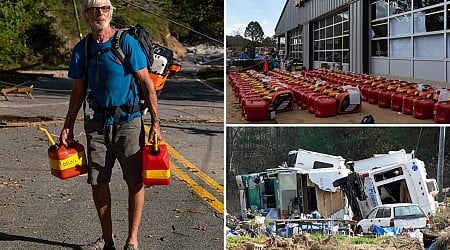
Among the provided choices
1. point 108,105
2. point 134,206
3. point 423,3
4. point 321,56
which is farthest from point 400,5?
point 134,206

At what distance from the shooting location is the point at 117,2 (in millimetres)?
5059

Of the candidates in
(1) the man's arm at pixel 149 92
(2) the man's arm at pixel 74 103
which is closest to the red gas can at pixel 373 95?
(1) the man's arm at pixel 149 92

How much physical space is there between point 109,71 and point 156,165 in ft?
1.05

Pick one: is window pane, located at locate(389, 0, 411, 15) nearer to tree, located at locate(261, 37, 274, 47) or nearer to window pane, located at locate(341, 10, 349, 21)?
window pane, located at locate(341, 10, 349, 21)

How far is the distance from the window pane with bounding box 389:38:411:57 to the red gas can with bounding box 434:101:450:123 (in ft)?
1.22

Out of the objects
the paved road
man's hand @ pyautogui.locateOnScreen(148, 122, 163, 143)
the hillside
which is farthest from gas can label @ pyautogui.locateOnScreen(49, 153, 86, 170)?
the hillside

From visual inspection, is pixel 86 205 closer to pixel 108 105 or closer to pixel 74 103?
pixel 74 103

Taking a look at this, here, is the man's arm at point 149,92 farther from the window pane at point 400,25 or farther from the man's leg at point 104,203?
the window pane at point 400,25

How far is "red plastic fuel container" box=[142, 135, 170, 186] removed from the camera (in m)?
1.94

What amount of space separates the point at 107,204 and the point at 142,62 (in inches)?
22.4

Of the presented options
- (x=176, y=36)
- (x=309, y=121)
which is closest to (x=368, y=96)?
(x=309, y=121)

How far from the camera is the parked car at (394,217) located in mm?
1277

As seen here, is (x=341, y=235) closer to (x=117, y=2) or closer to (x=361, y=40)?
(x=361, y=40)

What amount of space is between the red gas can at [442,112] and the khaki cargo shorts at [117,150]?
110cm
